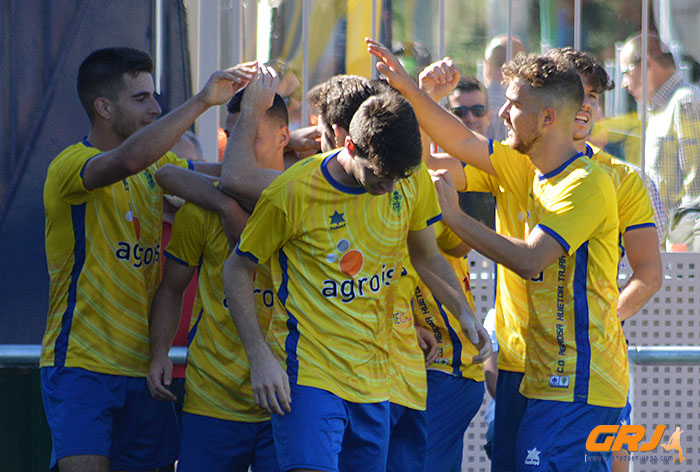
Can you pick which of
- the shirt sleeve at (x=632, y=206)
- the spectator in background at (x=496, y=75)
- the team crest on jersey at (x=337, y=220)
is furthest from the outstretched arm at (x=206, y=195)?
the spectator in background at (x=496, y=75)

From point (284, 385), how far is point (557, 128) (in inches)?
56.3

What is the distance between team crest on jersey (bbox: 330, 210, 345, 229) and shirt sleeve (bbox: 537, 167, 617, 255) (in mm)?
805

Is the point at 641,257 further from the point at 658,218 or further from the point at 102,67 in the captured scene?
the point at 102,67

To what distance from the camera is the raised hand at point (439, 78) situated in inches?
138

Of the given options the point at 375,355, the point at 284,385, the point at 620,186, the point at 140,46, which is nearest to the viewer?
the point at 284,385

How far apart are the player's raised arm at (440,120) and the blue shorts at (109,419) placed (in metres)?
1.46

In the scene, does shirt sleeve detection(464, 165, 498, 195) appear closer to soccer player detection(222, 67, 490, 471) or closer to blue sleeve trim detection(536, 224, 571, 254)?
blue sleeve trim detection(536, 224, 571, 254)

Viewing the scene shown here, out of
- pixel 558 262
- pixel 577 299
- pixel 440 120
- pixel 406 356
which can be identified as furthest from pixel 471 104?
pixel 406 356

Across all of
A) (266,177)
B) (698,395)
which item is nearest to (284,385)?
(266,177)

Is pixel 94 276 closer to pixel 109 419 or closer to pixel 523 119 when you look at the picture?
pixel 109 419

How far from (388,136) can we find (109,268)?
4.24 ft

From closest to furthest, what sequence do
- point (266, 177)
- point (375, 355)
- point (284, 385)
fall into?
point (284, 385)
point (375, 355)
point (266, 177)

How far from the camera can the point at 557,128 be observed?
10.8 feet

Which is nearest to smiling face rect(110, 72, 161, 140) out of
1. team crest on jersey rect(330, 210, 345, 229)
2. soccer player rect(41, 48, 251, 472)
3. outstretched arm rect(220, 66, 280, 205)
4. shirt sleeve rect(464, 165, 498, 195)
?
soccer player rect(41, 48, 251, 472)
